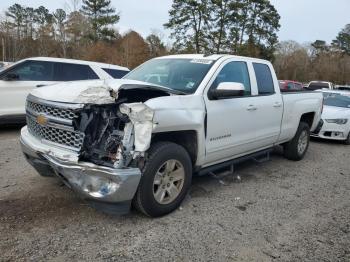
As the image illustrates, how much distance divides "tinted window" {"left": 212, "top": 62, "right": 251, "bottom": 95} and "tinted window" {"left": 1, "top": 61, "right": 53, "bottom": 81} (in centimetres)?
509

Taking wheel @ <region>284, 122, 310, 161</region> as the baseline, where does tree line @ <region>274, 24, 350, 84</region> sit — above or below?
above

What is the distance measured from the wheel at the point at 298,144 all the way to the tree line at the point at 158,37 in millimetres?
31359

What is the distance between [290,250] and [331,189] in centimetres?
232

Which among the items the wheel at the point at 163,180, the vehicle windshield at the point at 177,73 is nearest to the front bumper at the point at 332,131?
the vehicle windshield at the point at 177,73

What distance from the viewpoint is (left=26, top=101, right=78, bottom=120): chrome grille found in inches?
136

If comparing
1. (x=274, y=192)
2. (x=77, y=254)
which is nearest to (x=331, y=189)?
(x=274, y=192)

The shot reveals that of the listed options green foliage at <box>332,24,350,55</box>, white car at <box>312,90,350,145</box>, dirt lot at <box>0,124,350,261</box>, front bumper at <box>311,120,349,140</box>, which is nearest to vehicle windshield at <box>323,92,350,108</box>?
white car at <box>312,90,350,145</box>

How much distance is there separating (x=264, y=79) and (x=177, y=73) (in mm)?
1699

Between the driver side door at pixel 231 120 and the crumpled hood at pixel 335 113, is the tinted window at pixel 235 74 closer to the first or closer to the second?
the driver side door at pixel 231 120

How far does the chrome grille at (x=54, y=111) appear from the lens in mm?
3466

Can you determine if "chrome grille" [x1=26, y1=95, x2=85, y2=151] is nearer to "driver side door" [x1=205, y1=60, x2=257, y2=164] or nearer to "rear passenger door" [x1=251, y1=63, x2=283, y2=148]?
"driver side door" [x1=205, y1=60, x2=257, y2=164]

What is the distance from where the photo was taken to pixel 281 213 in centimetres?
430

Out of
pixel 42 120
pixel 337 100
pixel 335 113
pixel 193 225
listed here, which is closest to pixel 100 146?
pixel 42 120

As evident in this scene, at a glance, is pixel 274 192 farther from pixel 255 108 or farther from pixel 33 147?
pixel 33 147
